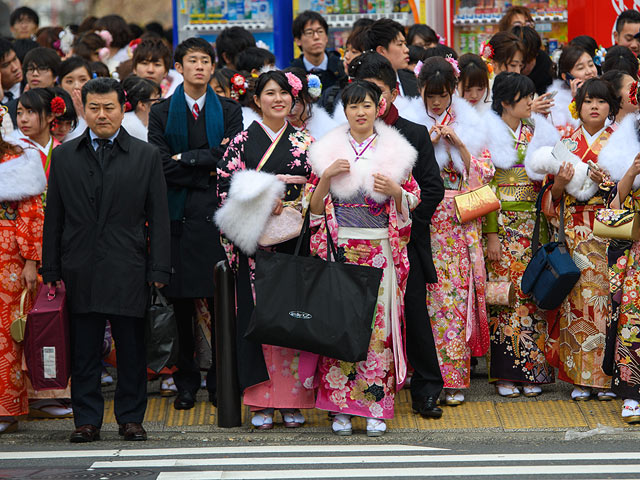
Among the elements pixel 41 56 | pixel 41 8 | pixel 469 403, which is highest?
pixel 41 8

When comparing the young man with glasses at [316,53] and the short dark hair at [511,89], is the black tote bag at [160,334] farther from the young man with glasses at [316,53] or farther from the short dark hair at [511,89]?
the young man with glasses at [316,53]

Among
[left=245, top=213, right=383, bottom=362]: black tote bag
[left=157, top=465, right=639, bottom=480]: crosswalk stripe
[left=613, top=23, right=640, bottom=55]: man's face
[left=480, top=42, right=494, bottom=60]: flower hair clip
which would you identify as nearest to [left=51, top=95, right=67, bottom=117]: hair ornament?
[left=245, top=213, right=383, bottom=362]: black tote bag

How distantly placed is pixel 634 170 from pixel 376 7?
18.4ft

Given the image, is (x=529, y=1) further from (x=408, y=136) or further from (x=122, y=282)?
(x=122, y=282)

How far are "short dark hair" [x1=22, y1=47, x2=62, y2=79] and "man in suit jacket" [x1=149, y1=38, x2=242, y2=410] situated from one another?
205 centimetres

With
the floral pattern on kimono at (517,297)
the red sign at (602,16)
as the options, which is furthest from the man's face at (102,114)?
the red sign at (602,16)

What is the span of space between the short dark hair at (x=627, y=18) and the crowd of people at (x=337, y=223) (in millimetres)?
2118

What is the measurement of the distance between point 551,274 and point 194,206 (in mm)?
2239

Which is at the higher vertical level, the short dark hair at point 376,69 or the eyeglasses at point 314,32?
the eyeglasses at point 314,32

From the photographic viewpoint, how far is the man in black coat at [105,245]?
5645 millimetres

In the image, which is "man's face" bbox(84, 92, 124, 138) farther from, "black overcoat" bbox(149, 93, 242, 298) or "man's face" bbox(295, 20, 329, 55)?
"man's face" bbox(295, 20, 329, 55)

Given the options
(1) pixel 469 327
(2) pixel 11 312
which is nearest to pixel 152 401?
(2) pixel 11 312

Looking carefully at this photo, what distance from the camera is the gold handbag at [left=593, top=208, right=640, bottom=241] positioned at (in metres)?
5.76

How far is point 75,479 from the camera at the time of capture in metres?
→ 5.00
